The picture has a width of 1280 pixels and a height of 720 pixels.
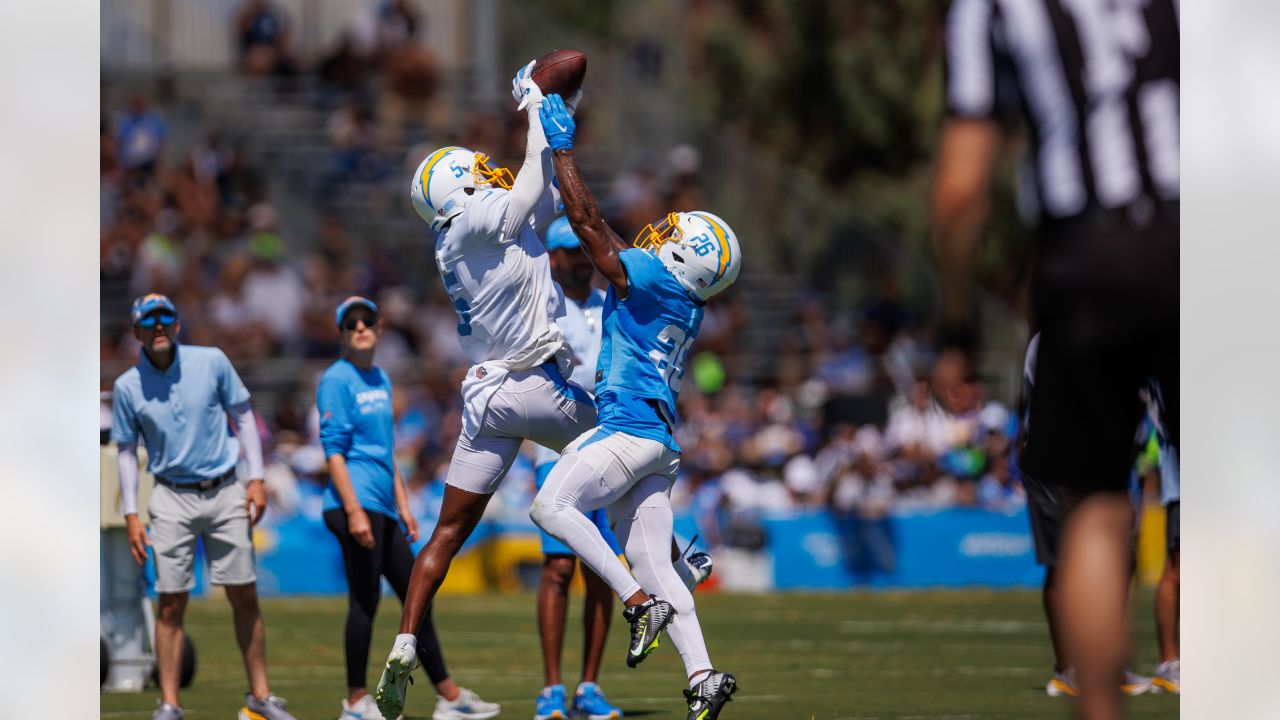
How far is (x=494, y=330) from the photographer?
27.3 feet

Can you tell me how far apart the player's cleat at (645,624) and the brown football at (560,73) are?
2.27 m

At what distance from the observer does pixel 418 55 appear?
2934 cm

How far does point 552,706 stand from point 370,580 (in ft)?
4.12

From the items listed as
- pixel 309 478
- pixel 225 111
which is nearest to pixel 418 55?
pixel 225 111

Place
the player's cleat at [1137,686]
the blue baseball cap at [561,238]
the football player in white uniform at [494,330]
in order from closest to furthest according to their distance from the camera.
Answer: the football player in white uniform at [494,330] < the blue baseball cap at [561,238] < the player's cleat at [1137,686]

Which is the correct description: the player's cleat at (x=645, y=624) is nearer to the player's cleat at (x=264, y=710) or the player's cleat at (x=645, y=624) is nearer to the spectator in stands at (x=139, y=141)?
the player's cleat at (x=264, y=710)

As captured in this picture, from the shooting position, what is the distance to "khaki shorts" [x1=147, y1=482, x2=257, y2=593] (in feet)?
31.6

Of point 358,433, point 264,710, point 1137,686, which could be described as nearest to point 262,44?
point 358,433

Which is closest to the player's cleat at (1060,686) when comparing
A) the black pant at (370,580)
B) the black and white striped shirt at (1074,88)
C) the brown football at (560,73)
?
the black pant at (370,580)

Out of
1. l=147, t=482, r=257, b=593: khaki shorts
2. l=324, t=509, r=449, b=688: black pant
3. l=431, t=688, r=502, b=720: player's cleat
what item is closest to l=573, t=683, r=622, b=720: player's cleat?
l=431, t=688, r=502, b=720: player's cleat

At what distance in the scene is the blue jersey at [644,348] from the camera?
309 inches

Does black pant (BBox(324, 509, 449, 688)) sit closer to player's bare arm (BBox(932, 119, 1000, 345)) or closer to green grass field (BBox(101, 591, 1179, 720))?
green grass field (BBox(101, 591, 1179, 720))
